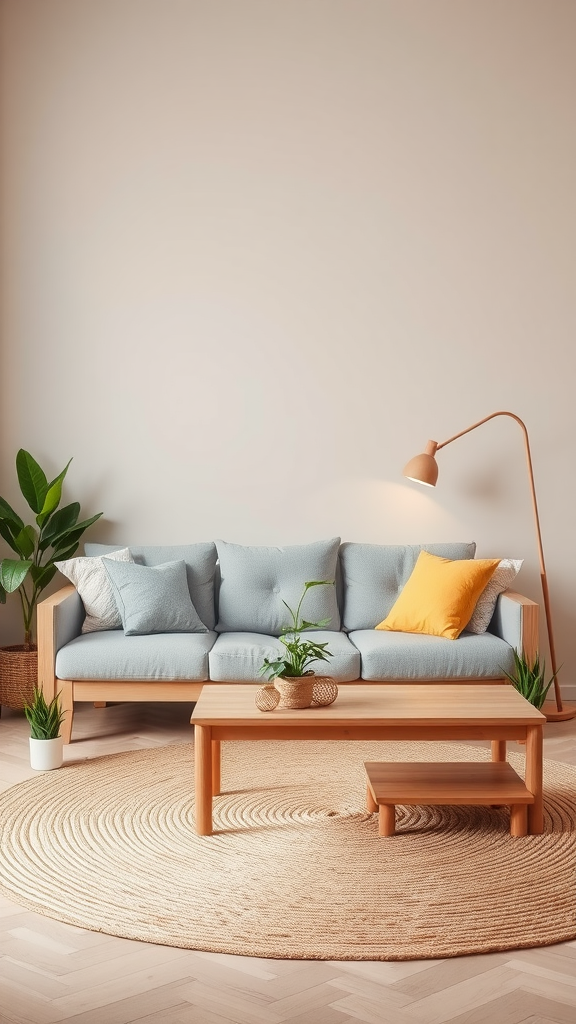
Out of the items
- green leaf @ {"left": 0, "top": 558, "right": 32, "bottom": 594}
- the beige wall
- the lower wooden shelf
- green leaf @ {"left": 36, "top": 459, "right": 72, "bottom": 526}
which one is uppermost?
the beige wall

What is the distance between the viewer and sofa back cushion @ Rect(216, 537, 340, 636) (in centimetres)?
488

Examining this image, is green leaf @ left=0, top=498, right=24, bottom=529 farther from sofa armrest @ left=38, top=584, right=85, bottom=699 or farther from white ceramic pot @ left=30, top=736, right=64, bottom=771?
white ceramic pot @ left=30, top=736, right=64, bottom=771

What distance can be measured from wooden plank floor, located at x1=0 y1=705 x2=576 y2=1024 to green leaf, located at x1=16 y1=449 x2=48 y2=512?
2.75 m

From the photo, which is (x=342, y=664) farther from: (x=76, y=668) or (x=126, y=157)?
(x=126, y=157)

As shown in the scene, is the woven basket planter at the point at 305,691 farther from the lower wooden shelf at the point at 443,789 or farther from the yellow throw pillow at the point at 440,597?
the yellow throw pillow at the point at 440,597

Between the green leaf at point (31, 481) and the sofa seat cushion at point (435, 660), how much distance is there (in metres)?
1.86

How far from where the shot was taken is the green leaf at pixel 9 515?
4.98 m

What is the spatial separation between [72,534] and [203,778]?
224 centimetres

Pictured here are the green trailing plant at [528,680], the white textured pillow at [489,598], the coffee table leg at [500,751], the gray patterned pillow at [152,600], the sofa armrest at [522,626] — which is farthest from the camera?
the white textured pillow at [489,598]

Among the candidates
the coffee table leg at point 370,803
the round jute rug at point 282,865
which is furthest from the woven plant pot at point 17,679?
the coffee table leg at point 370,803

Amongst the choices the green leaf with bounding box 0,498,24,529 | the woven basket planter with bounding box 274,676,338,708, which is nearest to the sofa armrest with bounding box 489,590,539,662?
the woven basket planter with bounding box 274,676,338,708

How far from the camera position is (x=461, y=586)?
4633 millimetres

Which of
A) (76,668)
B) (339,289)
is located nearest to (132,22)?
(339,289)

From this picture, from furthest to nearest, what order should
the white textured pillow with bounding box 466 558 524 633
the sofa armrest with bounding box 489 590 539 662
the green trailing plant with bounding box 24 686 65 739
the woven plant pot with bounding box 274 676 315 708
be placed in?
the white textured pillow with bounding box 466 558 524 633
the sofa armrest with bounding box 489 590 539 662
the green trailing plant with bounding box 24 686 65 739
the woven plant pot with bounding box 274 676 315 708
